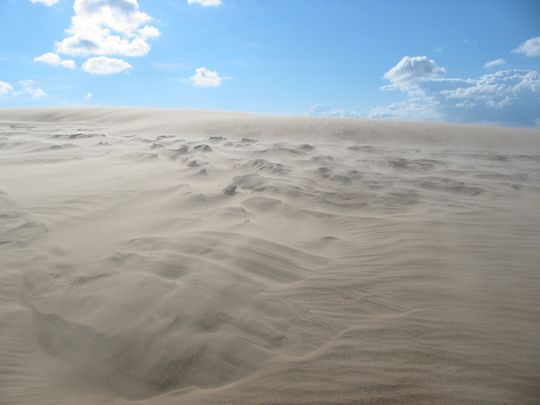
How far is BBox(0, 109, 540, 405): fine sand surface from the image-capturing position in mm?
→ 1520

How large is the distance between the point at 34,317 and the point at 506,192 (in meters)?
4.81

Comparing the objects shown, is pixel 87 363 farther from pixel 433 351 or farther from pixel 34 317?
pixel 433 351

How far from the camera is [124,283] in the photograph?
7.02 ft

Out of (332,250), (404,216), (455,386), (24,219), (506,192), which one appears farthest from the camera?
(506,192)

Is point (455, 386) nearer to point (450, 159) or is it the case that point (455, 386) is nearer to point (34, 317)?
point (34, 317)

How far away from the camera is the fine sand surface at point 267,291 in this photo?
1.52m

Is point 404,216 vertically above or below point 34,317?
above

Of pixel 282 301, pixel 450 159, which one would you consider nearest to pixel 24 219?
pixel 282 301

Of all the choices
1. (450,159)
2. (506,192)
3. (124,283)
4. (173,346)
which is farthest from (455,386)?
(450,159)

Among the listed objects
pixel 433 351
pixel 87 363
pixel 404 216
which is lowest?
pixel 87 363

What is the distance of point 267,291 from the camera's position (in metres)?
2.12

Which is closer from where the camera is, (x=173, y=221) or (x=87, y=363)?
(x=87, y=363)

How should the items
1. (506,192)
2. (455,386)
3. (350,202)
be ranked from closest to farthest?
1. (455,386)
2. (350,202)
3. (506,192)

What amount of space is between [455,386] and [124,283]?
5.85ft
